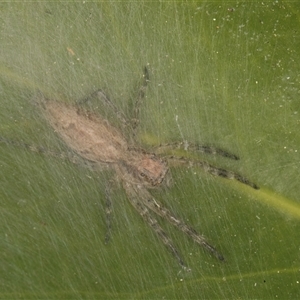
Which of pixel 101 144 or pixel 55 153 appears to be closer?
pixel 55 153

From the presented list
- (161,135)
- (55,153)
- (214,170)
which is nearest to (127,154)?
(161,135)

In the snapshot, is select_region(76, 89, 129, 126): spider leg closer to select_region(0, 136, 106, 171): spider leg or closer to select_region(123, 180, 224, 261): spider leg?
select_region(0, 136, 106, 171): spider leg

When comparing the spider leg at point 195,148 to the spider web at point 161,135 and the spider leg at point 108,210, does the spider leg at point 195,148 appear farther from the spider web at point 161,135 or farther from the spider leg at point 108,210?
the spider leg at point 108,210

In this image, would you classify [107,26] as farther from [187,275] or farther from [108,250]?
[187,275]

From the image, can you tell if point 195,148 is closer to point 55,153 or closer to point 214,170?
point 214,170

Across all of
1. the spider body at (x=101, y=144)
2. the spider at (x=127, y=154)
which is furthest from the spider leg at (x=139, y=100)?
the spider body at (x=101, y=144)

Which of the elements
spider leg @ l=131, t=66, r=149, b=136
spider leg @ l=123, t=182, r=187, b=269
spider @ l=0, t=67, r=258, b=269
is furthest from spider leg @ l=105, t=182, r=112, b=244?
spider leg @ l=131, t=66, r=149, b=136

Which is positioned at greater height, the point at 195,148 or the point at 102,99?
the point at 102,99

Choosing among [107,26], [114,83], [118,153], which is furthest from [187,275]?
[107,26]
